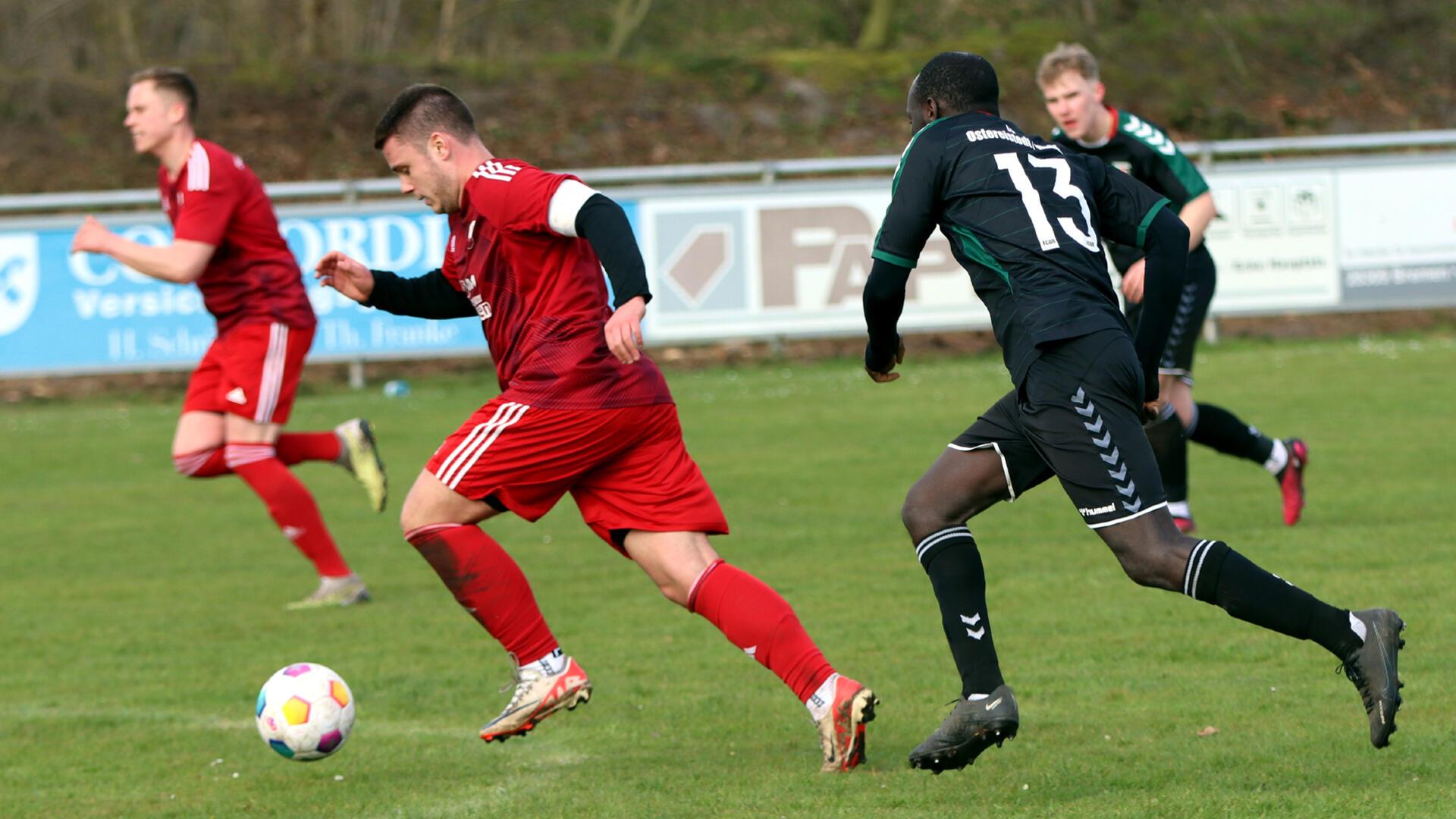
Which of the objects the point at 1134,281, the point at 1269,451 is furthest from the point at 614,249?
the point at 1269,451

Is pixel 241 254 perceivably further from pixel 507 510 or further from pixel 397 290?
pixel 507 510

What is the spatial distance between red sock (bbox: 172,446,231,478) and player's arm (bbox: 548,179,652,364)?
152 inches

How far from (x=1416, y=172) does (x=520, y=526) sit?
10828 mm

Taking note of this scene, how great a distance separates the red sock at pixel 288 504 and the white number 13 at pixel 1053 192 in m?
4.58

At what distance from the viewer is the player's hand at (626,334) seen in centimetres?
434

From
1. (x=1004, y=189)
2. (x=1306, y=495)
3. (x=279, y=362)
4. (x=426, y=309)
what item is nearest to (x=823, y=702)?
(x=1004, y=189)

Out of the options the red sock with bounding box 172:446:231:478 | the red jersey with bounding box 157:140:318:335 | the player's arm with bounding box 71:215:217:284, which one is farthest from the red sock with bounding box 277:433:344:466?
the player's arm with bounding box 71:215:217:284

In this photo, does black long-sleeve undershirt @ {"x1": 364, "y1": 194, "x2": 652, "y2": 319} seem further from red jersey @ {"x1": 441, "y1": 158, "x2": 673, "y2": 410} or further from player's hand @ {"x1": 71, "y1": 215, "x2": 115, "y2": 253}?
player's hand @ {"x1": 71, "y1": 215, "x2": 115, "y2": 253}

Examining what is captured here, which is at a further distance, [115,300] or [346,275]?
[115,300]

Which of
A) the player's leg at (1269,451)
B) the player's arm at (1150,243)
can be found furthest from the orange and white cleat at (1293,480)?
the player's arm at (1150,243)

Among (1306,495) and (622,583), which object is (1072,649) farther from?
(1306,495)

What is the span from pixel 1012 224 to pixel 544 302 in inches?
54.5

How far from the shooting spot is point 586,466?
16.1ft

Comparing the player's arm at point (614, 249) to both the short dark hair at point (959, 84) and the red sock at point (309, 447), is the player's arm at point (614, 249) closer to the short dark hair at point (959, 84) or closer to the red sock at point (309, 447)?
the short dark hair at point (959, 84)
